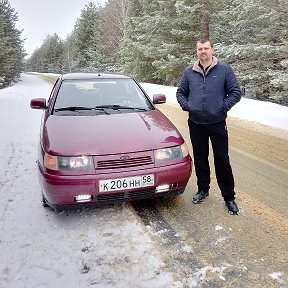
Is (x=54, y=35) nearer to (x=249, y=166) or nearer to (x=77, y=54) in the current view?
(x=77, y=54)

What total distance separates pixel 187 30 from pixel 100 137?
1958 cm

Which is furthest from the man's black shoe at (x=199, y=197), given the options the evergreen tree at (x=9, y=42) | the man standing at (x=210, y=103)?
the evergreen tree at (x=9, y=42)

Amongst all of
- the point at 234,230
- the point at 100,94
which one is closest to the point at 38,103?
the point at 100,94

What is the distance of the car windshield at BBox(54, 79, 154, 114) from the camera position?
4.84 meters

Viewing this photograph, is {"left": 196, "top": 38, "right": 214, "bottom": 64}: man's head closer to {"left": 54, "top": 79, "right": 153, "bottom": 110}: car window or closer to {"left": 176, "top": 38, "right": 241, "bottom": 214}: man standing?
{"left": 176, "top": 38, "right": 241, "bottom": 214}: man standing

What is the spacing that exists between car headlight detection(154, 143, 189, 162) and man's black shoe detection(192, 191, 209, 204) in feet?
2.11

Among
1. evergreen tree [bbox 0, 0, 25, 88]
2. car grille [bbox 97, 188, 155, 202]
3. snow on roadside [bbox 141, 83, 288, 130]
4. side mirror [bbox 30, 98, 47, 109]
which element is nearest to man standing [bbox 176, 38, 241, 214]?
car grille [bbox 97, 188, 155, 202]

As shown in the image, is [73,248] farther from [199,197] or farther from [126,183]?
[199,197]

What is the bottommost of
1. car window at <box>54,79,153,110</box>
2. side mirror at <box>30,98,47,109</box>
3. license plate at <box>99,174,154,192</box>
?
license plate at <box>99,174,154,192</box>

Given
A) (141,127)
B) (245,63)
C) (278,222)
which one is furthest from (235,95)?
(245,63)

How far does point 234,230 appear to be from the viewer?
3.60 metres

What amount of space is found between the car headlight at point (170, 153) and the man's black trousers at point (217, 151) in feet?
0.88

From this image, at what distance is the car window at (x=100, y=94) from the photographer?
4934 millimetres

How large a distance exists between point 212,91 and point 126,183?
4.60 feet
